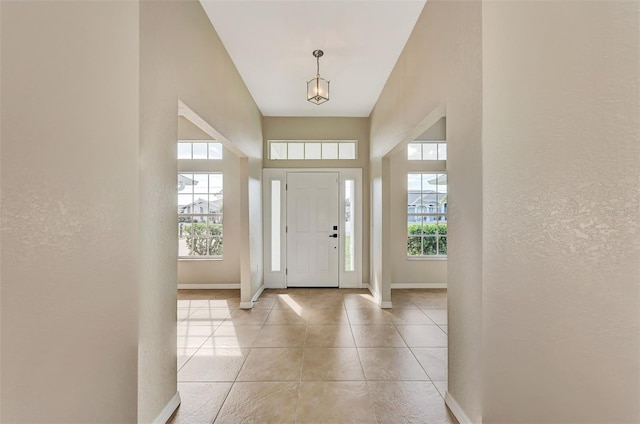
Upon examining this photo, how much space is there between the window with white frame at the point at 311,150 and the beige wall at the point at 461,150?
2686mm

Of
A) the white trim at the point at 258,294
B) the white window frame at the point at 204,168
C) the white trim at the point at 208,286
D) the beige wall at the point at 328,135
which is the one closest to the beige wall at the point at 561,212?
the white trim at the point at 258,294

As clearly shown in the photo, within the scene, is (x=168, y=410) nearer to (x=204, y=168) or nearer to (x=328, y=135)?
(x=204, y=168)

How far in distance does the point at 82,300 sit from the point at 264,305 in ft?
10.7

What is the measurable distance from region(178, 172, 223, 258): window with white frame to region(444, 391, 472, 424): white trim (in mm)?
4170

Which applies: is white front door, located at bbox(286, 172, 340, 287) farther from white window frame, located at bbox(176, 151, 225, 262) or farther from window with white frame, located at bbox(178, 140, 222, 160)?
window with white frame, located at bbox(178, 140, 222, 160)

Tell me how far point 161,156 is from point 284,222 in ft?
11.0

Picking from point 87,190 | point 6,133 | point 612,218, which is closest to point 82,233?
point 87,190

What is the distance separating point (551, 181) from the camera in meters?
1.35

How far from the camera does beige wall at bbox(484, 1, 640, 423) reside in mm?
1181

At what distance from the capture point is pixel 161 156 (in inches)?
70.7

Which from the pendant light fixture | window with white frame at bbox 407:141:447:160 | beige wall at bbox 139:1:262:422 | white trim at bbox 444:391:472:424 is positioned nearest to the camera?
beige wall at bbox 139:1:262:422

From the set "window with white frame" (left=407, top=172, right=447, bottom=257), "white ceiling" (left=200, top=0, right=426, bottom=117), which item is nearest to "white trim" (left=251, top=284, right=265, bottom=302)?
"window with white frame" (left=407, top=172, right=447, bottom=257)

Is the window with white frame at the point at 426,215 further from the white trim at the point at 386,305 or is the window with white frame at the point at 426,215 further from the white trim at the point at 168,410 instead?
the white trim at the point at 168,410

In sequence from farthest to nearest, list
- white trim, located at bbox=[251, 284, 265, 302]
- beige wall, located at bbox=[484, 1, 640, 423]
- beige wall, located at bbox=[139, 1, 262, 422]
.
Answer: white trim, located at bbox=[251, 284, 265, 302] → beige wall, located at bbox=[139, 1, 262, 422] → beige wall, located at bbox=[484, 1, 640, 423]
